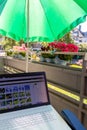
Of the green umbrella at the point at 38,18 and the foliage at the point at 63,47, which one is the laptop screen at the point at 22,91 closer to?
the green umbrella at the point at 38,18

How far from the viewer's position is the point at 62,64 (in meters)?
3.27

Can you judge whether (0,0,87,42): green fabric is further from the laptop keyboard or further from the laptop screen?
the laptop keyboard

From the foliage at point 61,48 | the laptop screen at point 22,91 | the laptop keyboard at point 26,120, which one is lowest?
the laptop keyboard at point 26,120

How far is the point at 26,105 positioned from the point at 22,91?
113 mm

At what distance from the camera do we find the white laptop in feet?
5.24

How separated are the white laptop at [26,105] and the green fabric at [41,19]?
1357 mm

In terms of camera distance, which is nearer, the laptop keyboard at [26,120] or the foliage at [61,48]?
the laptop keyboard at [26,120]

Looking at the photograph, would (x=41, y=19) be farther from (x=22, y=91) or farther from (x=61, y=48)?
(x=22, y=91)

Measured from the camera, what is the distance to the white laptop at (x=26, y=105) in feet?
5.24

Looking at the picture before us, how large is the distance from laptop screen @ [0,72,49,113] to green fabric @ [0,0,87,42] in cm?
133

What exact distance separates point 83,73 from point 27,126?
115cm

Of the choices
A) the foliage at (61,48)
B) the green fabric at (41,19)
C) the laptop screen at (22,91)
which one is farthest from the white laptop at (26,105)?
the foliage at (61,48)

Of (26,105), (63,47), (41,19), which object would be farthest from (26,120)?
(41,19)

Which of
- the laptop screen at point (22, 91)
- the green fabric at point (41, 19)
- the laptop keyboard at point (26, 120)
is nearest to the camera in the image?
the laptop keyboard at point (26, 120)
